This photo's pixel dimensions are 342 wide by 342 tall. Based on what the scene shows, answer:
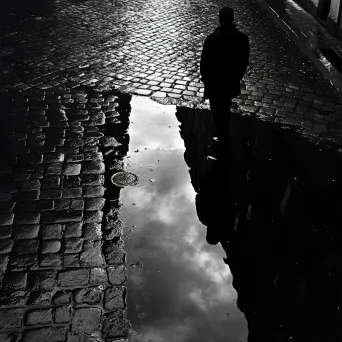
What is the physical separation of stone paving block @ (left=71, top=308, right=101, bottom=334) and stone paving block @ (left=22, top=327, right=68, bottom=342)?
100mm

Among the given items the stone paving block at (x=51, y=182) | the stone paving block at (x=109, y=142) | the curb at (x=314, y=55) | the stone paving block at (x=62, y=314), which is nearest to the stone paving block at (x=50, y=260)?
the stone paving block at (x=62, y=314)

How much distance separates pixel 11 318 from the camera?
4.40 meters

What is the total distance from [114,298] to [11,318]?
91 cm

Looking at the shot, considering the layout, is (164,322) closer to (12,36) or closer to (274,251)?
(274,251)

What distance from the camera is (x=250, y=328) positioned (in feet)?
14.6

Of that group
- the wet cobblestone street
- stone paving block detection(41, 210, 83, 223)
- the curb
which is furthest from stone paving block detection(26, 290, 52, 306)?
the curb

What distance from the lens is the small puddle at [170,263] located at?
4430mm

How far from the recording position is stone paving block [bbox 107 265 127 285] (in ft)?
16.0

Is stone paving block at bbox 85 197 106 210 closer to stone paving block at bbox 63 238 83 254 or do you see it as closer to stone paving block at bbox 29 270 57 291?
stone paving block at bbox 63 238 83 254

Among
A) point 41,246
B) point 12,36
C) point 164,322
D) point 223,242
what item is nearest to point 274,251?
point 223,242

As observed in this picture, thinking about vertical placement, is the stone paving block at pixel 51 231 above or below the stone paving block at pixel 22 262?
below

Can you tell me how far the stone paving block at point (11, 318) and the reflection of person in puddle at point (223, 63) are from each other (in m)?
4.01

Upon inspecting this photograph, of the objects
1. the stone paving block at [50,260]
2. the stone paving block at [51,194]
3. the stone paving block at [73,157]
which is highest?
the stone paving block at [50,260]

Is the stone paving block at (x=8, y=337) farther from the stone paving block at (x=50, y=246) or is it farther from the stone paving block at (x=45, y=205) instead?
the stone paving block at (x=45, y=205)
